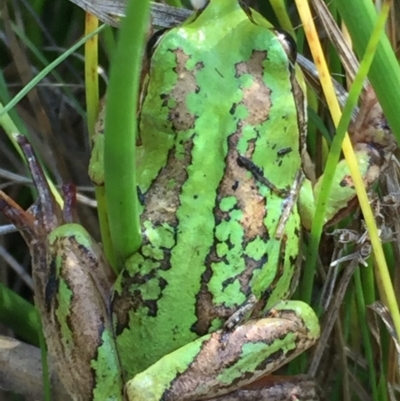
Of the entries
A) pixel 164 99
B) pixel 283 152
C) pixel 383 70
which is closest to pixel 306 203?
pixel 283 152

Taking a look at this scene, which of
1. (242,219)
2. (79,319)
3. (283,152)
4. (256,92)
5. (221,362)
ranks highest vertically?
(256,92)

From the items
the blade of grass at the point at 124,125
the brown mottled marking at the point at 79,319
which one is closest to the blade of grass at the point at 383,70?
the blade of grass at the point at 124,125

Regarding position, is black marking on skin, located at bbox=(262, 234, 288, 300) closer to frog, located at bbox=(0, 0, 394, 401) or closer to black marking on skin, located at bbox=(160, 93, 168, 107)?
frog, located at bbox=(0, 0, 394, 401)

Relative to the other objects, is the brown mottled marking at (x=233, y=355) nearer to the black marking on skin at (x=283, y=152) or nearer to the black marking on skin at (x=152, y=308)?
the black marking on skin at (x=152, y=308)

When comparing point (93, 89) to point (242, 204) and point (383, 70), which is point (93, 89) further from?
point (383, 70)

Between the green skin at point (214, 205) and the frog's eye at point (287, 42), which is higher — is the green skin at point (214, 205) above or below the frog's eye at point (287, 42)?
below

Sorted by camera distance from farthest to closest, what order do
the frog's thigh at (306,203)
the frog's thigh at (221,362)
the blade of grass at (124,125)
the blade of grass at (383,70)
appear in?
1. the frog's thigh at (306,203)
2. the frog's thigh at (221,362)
3. the blade of grass at (383,70)
4. the blade of grass at (124,125)

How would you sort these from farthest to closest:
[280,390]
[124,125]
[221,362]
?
1. [280,390]
2. [221,362]
3. [124,125]
